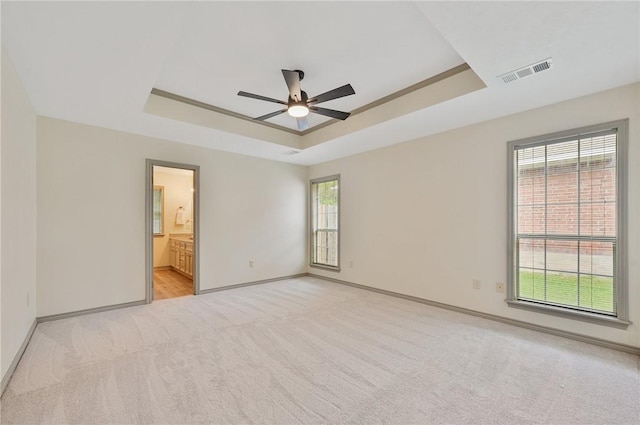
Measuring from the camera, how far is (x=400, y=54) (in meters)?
2.69

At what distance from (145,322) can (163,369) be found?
1373 millimetres

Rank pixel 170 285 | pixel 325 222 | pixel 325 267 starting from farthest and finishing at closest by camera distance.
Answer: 1. pixel 325 222
2. pixel 325 267
3. pixel 170 285

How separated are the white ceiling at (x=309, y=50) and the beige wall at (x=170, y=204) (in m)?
4.19

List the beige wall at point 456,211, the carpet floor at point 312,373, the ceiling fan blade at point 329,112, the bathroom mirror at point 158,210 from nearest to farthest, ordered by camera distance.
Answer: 1. the carpet floor at point 312,373
2. the beige wall at point 456,211
3. the ceiling fan blade at point 329,112
4. the bathroom mirror at point 158,210

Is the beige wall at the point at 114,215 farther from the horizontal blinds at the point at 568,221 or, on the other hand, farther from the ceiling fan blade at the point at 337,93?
the horizontal blinds at the point at 568,221

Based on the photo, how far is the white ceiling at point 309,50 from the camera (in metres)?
1.84

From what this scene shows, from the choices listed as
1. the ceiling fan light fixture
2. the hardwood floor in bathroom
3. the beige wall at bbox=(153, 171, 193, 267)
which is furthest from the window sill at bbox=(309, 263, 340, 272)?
the beige wall at bbox=(153, 171, 193, 267)

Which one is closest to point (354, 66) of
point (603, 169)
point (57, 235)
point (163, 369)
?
point (603, 169)

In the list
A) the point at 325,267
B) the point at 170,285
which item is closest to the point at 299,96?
the point at 325,267

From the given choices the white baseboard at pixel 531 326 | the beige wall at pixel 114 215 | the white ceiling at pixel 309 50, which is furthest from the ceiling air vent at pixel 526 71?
the beige wall at pixel 114 215

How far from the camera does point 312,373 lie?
2262mm

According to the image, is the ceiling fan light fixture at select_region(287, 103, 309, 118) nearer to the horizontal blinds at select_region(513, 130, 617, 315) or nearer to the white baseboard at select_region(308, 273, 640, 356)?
the horizontal blinds at select_region(513, 130, 617, 315)

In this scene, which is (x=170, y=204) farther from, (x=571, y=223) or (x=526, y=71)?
(x=571, y=223)

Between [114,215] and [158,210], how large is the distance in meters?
3.80
